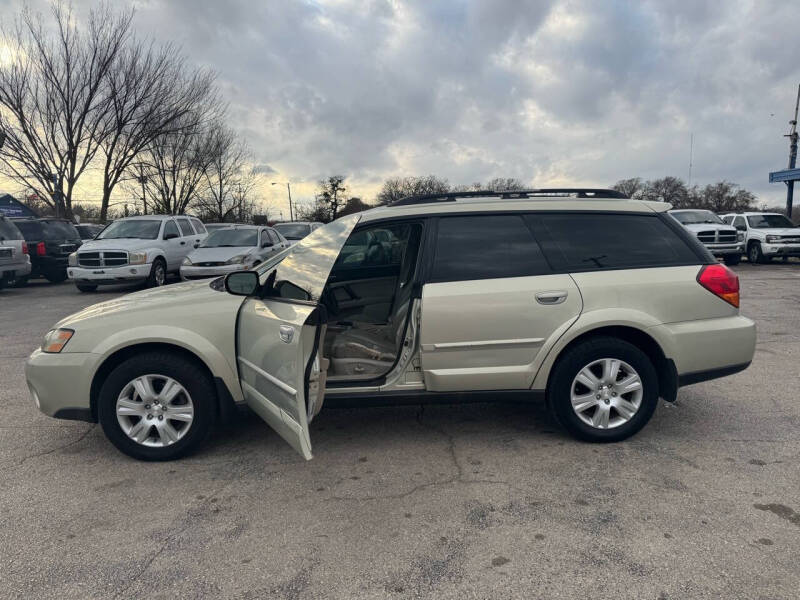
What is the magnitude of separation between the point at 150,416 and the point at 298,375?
1313mm

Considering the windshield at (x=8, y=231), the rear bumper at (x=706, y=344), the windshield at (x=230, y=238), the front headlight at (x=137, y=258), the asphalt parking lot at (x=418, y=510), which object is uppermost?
the windshield at (x=8, y=231)

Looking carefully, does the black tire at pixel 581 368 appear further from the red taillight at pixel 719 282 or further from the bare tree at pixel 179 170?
the bare tree at pixel 179 170

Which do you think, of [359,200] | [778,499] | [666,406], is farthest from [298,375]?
[359,200]

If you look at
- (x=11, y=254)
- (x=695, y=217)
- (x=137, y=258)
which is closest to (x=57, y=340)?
(x=137, y=258)

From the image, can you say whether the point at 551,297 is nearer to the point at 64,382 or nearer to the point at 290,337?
the point at 290,337

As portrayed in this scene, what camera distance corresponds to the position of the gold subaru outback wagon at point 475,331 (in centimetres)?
341

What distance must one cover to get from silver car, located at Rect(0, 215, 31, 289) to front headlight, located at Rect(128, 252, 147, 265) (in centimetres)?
277

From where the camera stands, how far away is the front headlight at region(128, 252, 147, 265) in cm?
1235

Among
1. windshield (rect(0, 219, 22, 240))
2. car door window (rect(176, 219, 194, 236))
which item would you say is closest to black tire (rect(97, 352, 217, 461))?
windshield (rect(0, 219, 22, 240))

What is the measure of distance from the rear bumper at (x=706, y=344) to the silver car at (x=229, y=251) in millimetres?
9059

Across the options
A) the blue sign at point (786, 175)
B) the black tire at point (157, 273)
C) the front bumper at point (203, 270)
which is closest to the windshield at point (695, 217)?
the blue sign at point (786, 175)

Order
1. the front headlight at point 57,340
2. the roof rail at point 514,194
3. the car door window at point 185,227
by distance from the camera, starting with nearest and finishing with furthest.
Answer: the front headlight at point 57,340, the roof rail at point 514,194, the car door window at point 185,227

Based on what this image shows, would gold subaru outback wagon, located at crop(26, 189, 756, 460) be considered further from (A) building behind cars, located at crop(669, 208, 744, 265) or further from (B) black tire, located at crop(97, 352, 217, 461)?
(A) building behind cars, located at crop(669, 208, 744, 265)

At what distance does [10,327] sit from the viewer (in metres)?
8.55
